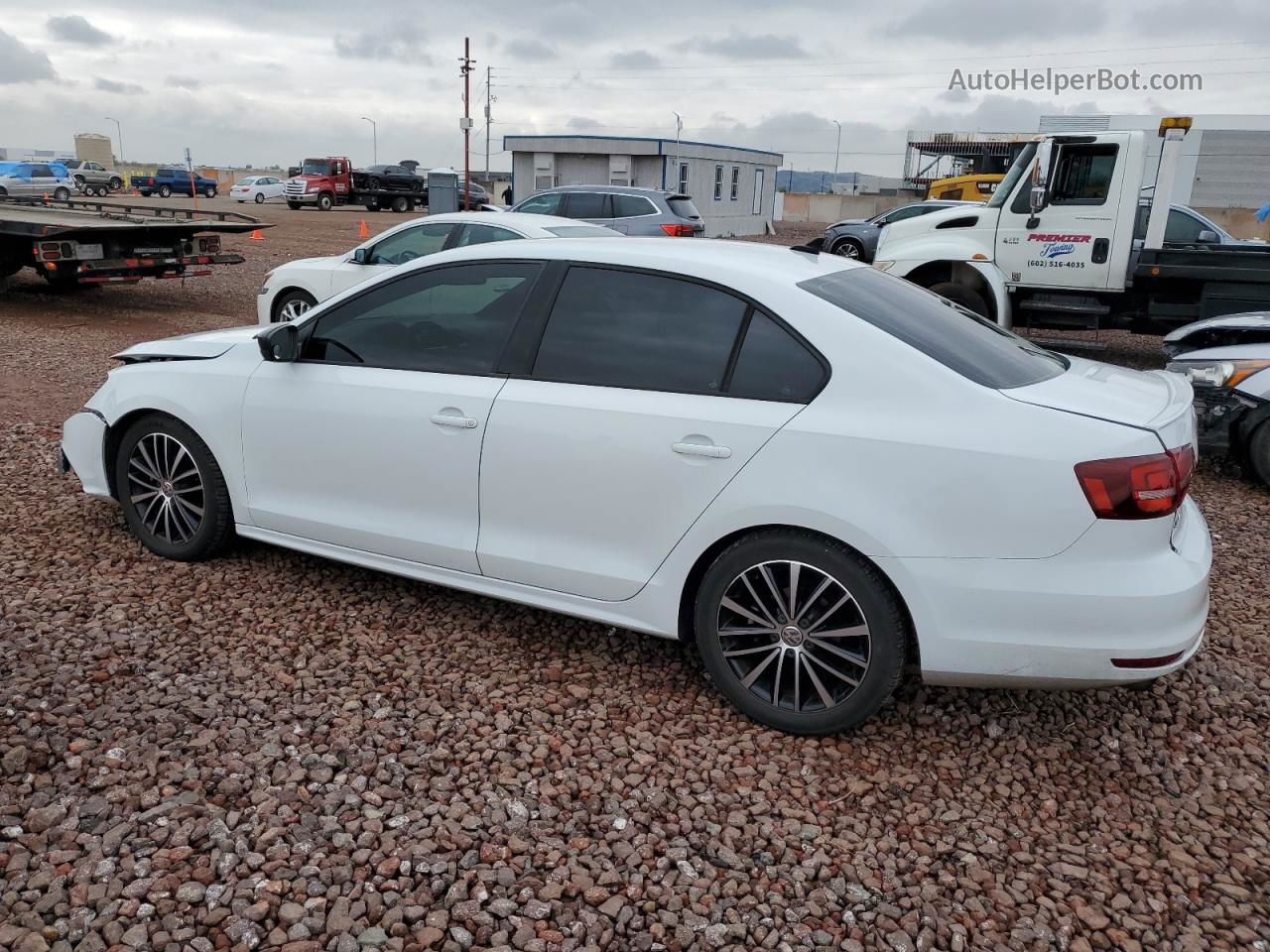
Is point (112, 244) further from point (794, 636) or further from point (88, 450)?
point (794, 636)

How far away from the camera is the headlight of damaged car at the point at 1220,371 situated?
6621mm

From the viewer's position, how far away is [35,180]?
40344 mm

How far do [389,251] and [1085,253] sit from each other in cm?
710

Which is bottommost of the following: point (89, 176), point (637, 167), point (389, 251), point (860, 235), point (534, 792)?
point (534, 792)

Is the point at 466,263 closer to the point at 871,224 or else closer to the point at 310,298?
the point at 310,298

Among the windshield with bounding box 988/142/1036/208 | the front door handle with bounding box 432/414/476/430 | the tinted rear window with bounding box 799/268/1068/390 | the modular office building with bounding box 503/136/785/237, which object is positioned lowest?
the front door handle with bounding box 432/414/476/430

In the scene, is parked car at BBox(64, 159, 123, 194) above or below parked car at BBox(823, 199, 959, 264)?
above

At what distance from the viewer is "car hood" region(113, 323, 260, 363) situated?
456 cm

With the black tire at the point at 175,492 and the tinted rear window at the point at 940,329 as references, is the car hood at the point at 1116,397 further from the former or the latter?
the black tire at the point at 175,492

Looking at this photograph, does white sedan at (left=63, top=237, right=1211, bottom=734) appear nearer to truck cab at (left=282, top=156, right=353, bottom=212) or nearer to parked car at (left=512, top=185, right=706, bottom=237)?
parked car at (left=512, top=185, right=706, bottom=237)

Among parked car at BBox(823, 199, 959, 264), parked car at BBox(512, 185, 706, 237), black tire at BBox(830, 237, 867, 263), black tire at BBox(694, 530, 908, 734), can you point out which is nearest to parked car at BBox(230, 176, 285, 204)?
parked car at BBox(823, 199, 959, 264)

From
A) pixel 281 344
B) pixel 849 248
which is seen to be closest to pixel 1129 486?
pixel 281 344

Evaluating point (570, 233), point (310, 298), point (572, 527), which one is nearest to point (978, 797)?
point (572, 527)

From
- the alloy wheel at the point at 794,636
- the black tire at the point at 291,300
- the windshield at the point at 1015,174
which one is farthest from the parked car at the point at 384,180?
the alloy wheel at the point at 794,636
